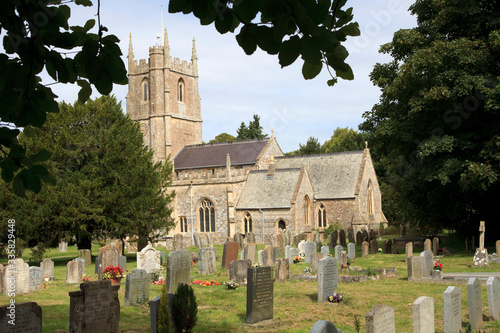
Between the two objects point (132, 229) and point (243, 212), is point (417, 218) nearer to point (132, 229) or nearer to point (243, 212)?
point (132, 229)

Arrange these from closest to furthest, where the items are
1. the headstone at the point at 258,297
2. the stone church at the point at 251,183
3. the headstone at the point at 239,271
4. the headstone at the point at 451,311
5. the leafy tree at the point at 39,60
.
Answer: the leafy tree at the point at 39,60 < the headstone at the point at 451,311 < the headstone at the point at 258,297 < the headstone at the point at 239,271 < the stone church at the point at 251,183

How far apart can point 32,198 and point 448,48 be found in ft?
63.1

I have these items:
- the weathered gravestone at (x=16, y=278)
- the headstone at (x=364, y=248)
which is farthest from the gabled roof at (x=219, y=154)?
the weathered gravestone at (x=16, y=278)

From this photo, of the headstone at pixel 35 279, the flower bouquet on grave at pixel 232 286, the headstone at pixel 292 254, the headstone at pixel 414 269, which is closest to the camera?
the flower bouquet on grave at pixel 232 286

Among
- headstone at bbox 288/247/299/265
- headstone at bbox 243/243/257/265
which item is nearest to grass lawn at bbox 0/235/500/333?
headstone at bbox 243/243/257/265

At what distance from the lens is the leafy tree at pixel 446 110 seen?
19844 mm

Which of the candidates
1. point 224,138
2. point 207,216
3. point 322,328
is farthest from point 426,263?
point 224,138

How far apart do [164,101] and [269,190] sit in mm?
16083

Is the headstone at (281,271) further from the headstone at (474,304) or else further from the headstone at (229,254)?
the headstone at (474,304)

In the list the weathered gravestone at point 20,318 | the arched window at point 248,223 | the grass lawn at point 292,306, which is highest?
the arched window at point 248,223

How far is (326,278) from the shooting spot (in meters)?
12.9

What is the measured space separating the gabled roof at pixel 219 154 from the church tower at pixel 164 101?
2.47 metres

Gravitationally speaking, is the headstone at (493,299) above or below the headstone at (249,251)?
below

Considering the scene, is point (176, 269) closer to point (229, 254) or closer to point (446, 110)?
point (229, 254)
